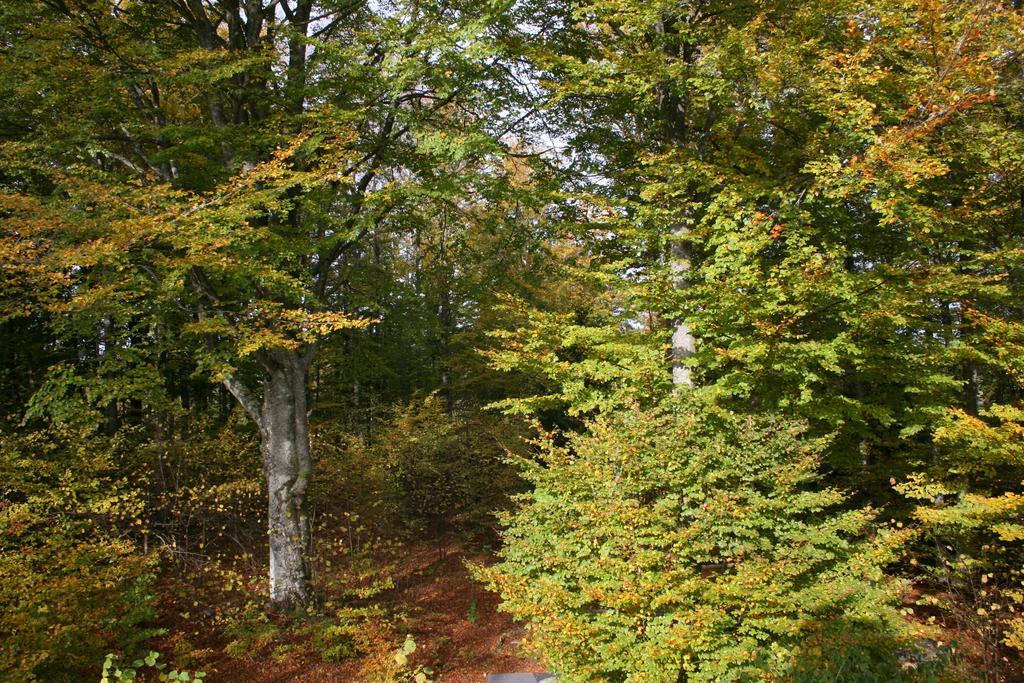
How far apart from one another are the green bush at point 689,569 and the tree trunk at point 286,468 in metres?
3.53

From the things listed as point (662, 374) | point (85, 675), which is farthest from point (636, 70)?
point (85, 675)

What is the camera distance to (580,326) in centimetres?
841

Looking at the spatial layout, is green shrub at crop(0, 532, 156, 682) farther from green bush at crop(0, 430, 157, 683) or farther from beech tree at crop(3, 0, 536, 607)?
beech tree at crop(3, 0, 536, 607)

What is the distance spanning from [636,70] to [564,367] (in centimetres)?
409

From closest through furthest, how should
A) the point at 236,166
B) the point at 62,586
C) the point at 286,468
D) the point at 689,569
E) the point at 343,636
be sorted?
the point at 689,569, the point at 62,586, the point at 343,636, the point at 236,166, the point at 286,468

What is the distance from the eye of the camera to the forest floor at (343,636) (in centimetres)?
682

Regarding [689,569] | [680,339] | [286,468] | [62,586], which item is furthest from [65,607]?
[680,339]

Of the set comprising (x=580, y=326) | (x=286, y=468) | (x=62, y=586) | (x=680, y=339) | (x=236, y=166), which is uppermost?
(x=236, y=166)

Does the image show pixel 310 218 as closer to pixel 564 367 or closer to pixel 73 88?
pixel 73 88

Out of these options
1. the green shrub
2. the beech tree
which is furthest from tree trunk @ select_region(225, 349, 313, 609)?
the green shrub

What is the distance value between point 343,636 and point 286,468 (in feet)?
7.89

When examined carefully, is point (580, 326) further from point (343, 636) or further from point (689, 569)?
point (343, 636)

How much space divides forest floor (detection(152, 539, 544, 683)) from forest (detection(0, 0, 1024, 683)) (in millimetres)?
66

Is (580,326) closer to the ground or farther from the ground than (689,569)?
farther from the ground
